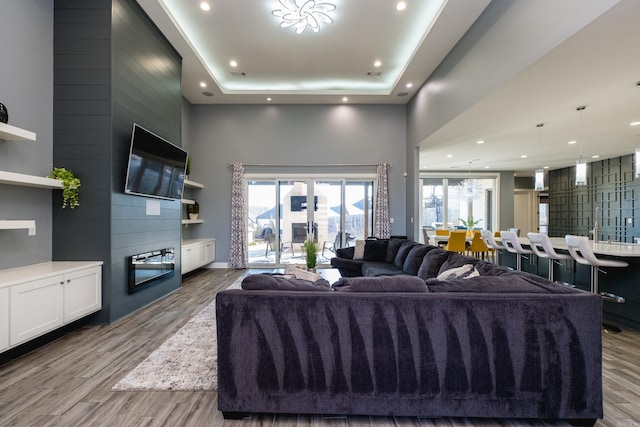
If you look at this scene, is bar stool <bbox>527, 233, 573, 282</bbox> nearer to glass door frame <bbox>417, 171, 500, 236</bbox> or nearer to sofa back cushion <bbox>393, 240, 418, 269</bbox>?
sofa back cushion <bbox>393, 240, 418, 269</bbox>

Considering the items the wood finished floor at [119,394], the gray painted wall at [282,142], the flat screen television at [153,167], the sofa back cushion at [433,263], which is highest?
the gray painted wall at [282,142]

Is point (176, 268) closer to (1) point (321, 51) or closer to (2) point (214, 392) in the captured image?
(2) point (214, 392)

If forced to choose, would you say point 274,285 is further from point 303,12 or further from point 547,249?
point 547,249

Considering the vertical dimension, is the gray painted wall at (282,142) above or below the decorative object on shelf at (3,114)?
above

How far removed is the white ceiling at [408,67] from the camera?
311cm

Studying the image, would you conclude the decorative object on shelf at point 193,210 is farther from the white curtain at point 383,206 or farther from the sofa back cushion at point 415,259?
the sofa back cushion at point 415,259

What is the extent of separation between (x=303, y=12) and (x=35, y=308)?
4435 millimetres

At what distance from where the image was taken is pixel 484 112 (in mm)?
4461

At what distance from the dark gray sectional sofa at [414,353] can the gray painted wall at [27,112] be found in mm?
2767

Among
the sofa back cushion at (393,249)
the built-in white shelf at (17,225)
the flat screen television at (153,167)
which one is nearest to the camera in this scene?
the built-in white shelf at (17,225)

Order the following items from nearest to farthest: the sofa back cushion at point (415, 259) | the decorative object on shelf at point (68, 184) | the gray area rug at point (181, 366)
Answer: the gray area rug at point (181, 366) < the decorative object on shelf at point (68, 184) < the sofa back cushion at point (415, 259)

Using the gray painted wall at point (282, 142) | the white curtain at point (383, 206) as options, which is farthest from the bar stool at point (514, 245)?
the white curtain at point (383, 206)

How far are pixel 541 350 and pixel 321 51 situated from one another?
17.2 feet

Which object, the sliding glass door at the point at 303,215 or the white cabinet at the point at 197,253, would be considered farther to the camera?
the sliding glass door at the point at 303,215
